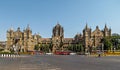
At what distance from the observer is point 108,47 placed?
179875 millimetres

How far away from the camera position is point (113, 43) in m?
193

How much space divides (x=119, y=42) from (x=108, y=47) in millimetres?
20029

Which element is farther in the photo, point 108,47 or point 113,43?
point 113,43

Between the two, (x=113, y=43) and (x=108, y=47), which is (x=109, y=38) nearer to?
(x=113, y=43)

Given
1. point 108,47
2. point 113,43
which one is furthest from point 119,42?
point 108,47

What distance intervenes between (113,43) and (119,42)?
5.99 meters

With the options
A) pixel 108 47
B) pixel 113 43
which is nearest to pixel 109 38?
pixel 113 43

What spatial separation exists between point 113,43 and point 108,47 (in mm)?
14574

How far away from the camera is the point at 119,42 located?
197000 millimetres

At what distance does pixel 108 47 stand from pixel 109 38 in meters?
17.2

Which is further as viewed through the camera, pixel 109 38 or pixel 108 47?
pixel 109 38

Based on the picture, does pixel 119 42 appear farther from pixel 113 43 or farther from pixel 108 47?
pixel 108 47

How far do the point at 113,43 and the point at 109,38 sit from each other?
15.3ft
